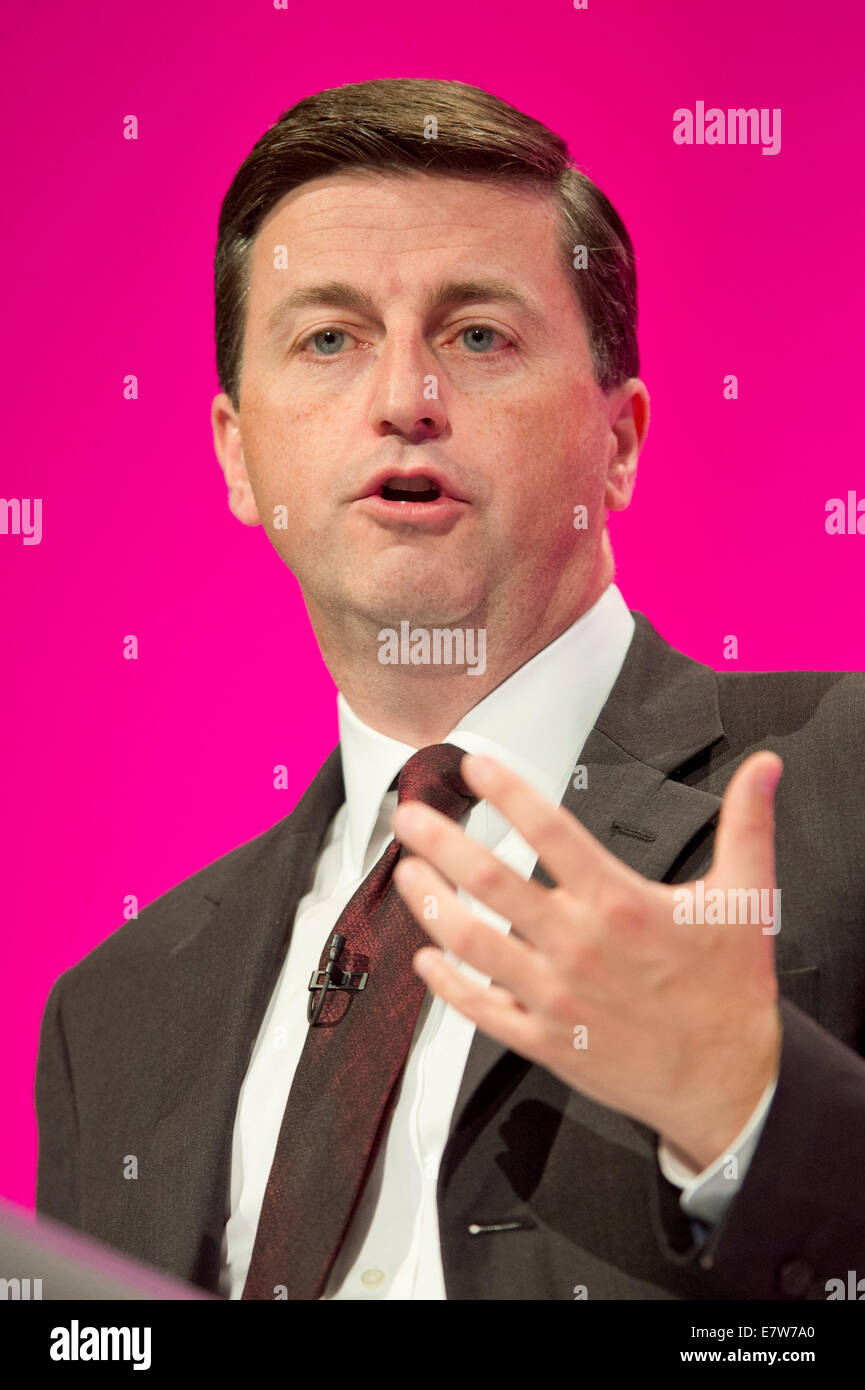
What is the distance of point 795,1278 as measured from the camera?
1.42 m

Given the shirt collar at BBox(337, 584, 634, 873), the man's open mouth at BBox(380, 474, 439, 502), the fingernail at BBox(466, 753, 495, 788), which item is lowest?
the fingernail at BBox(466, 753, 495, 788)

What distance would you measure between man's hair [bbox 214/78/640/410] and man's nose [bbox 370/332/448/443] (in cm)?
29

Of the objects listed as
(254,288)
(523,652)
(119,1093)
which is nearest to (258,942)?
(119,1093)

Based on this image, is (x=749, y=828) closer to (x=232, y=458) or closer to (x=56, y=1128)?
(x=232, y=458)

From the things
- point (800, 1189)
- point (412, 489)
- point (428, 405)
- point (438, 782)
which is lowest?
point (800, 1189)

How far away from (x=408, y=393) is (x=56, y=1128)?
1.29 metres

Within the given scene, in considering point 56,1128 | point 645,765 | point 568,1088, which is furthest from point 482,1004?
point 56,1128

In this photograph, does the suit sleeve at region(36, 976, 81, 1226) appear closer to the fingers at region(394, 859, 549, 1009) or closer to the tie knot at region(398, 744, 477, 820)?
the tie knot at region(398, 744, 477, 820)

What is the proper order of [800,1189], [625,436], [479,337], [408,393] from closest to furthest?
[800,1189] < [408,393] < [479,337] < [625,436]

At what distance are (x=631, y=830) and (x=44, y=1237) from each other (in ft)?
3.95

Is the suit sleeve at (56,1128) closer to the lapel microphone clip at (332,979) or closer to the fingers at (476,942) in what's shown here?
the lapel microphone clip at (332,979)

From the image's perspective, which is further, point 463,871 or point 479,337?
point 479,337

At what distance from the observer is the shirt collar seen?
196 centimetres

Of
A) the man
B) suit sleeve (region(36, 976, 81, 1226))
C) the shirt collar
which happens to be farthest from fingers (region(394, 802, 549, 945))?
suit sleeve (region(36, 976, 81, 1226))
